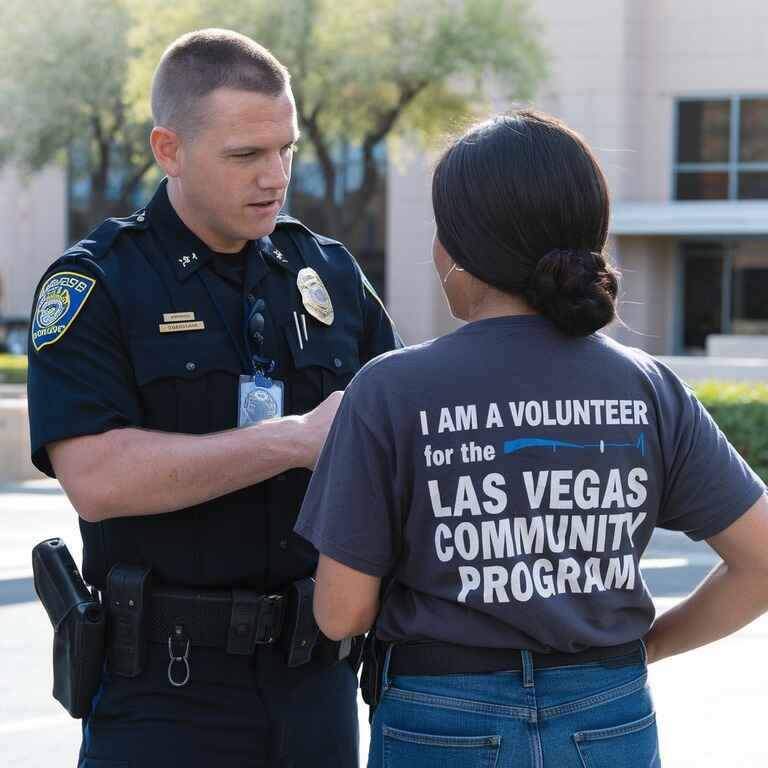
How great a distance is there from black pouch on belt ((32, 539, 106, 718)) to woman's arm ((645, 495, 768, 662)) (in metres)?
0.98

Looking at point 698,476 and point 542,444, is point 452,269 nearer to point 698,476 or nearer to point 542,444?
point 542,444

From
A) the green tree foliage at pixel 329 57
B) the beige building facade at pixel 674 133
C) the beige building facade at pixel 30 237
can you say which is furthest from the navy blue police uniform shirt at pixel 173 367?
the beige building facade at pixel 30 237

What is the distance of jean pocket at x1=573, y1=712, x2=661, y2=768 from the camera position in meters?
2.04

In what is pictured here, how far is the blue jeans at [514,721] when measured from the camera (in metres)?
2.01

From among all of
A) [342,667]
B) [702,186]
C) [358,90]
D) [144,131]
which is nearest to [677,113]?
[702,186]

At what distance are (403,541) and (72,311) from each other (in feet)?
2.61

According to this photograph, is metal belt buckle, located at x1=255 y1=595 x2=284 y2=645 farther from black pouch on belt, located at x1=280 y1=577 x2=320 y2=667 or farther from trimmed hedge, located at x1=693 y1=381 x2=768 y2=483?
trimmed hedge, located at x1=693 y1=381 x2=768 y2=483

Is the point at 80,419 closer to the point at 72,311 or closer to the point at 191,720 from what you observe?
the point at 72,311

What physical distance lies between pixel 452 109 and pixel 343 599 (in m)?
25.7

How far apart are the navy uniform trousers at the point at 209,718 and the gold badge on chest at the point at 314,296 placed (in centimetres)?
66

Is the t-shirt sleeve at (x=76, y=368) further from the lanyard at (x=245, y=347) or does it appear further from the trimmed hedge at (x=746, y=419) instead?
the trimmed hedge at (x=746, y=419)

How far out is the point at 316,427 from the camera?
2.46 meters

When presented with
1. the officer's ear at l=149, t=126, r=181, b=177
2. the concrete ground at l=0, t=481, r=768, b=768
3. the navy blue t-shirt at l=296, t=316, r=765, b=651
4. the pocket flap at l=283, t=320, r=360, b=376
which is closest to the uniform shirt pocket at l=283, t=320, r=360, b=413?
the pocket flap at l=283, t=320, r=360, b=376

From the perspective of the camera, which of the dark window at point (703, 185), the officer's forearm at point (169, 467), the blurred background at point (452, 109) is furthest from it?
the dark window at point (703, 185)
